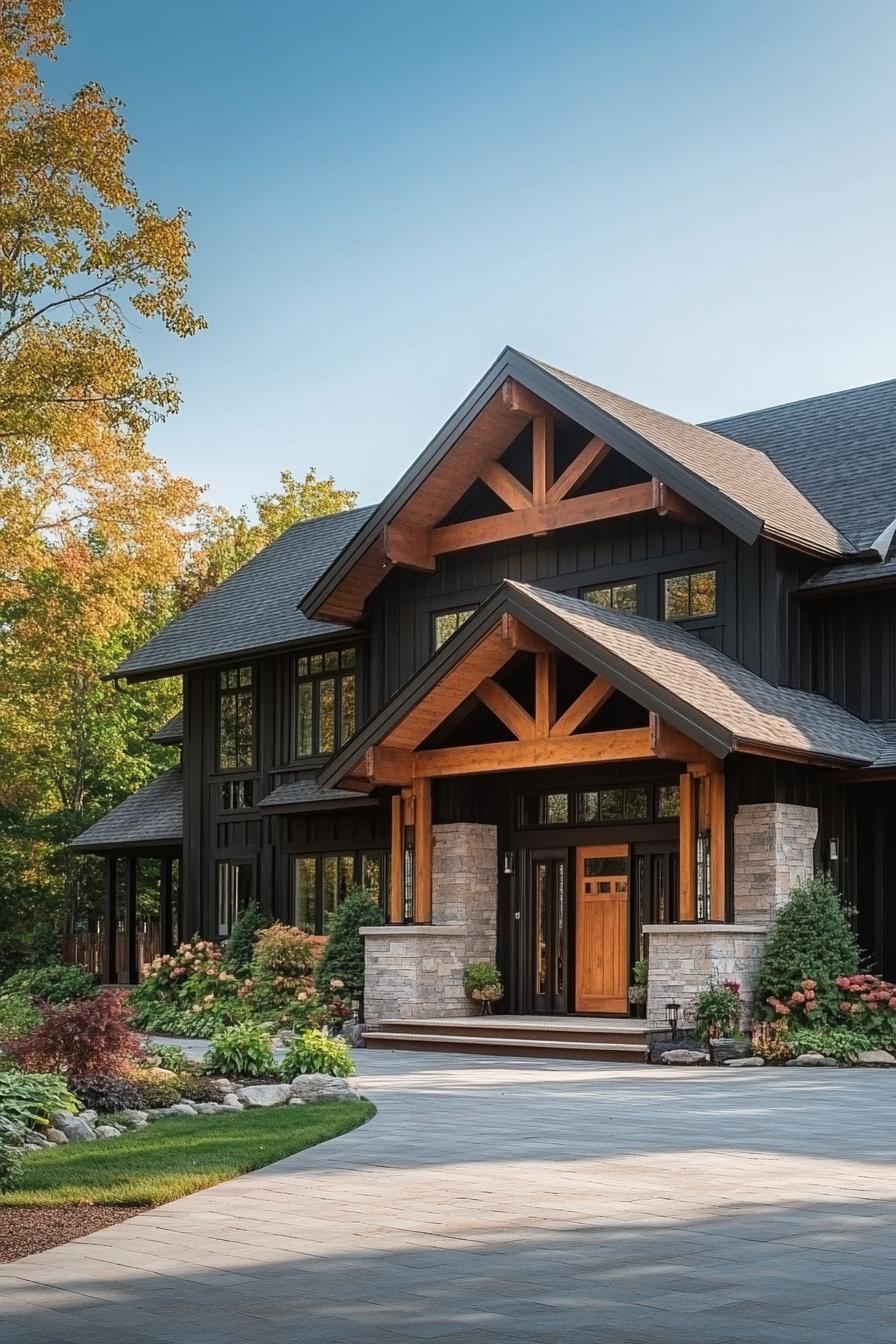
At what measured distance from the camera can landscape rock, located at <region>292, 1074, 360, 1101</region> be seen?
13891 millimetres

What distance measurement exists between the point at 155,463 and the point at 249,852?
7.47m

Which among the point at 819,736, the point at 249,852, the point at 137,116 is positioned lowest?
Answer: the point at 249,852

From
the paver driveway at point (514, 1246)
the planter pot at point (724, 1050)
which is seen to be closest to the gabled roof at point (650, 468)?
the planter pot at point (724, 1050)

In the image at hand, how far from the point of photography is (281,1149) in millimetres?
10750

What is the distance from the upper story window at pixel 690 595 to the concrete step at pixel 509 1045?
579 cm

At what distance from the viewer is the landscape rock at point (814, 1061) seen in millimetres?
17875

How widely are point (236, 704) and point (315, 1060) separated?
14.3 meters

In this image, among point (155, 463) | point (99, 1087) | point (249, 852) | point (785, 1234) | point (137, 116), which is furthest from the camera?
point (155, 463)

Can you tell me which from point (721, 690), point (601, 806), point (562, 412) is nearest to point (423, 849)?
point (601, 806)

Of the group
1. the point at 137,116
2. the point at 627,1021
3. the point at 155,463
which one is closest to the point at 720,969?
the point at 627,1021

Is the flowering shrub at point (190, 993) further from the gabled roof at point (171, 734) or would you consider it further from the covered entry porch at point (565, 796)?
the gabled roof at point (171, 734)

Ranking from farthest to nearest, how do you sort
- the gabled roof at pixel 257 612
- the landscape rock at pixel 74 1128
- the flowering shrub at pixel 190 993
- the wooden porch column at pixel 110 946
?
1. the wooden porch column at pixel 110 946
2. the gabled roof at pixel 257 612
3. the flowering shrub at pixel 190 993
4. the landscape rock at pixel 74 1128

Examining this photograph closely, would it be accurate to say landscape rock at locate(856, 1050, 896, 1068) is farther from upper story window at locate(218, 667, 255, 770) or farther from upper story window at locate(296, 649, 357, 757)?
upper story window at locate(218, 667, 255, 770)

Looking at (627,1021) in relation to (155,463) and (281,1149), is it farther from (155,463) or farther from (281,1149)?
(155,463)
